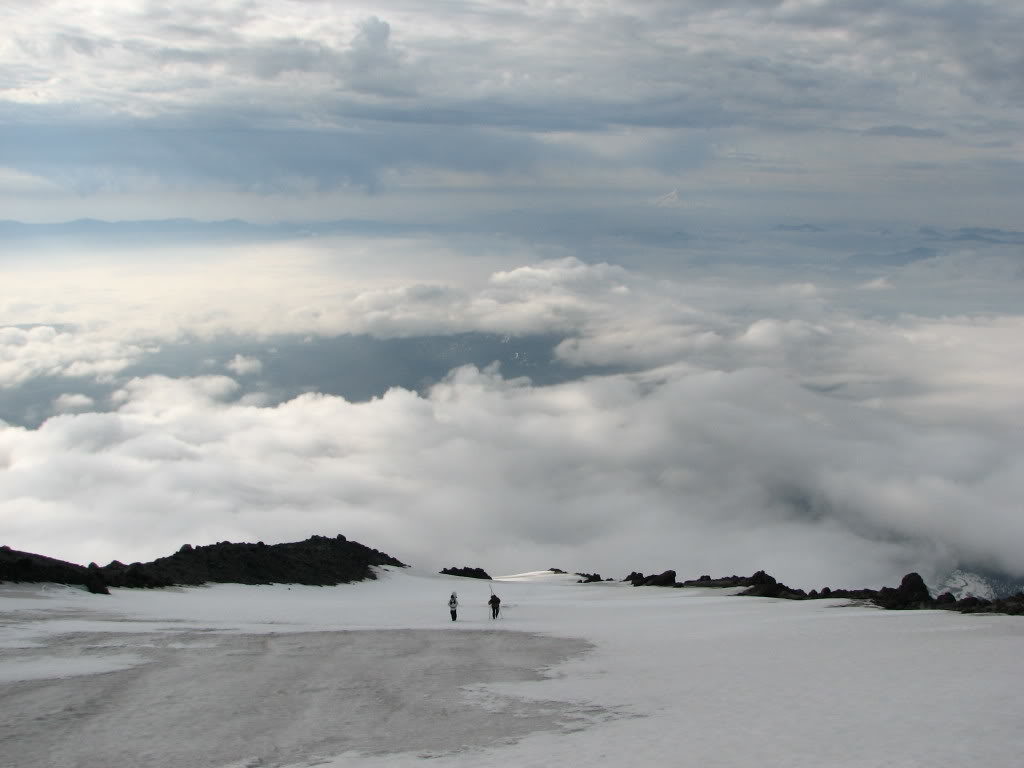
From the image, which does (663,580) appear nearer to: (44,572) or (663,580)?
(663,580)

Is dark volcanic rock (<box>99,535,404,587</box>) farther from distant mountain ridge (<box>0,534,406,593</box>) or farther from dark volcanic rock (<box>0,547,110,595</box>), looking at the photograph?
dark volcanic rock (<box>0,547,110,595</box>)

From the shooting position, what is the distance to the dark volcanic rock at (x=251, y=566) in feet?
134

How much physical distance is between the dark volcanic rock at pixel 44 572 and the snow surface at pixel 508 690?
2098mm

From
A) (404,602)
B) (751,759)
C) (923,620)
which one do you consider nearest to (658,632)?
(923,620)

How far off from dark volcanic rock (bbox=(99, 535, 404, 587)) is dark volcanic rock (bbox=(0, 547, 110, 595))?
2084 mm

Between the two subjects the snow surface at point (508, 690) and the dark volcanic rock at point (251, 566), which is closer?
the snow surface at point (508, 690)

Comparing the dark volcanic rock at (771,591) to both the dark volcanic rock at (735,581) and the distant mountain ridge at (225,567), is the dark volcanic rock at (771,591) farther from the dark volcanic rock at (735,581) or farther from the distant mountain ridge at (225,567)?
the distant mountain ridge at (225,567)

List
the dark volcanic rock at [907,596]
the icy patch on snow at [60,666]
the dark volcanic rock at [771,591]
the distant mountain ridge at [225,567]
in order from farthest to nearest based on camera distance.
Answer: the dark volcanic rock at [771,591] → the distant mountain ridge at [225,567] → the dark volcanic rock at [907,596] → the icy patch on snow at [60,666]

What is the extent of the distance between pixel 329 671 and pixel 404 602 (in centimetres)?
2457

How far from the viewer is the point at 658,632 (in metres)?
26.5

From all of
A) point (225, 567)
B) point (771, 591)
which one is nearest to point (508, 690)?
point (771, 591)

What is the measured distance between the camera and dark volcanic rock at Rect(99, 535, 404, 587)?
4091 centimetres

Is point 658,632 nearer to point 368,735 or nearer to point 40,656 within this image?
point 368,735

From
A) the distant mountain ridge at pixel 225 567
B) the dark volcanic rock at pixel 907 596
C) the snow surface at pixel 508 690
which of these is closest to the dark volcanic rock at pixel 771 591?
the dark volcanic rock at pixel 907 596
